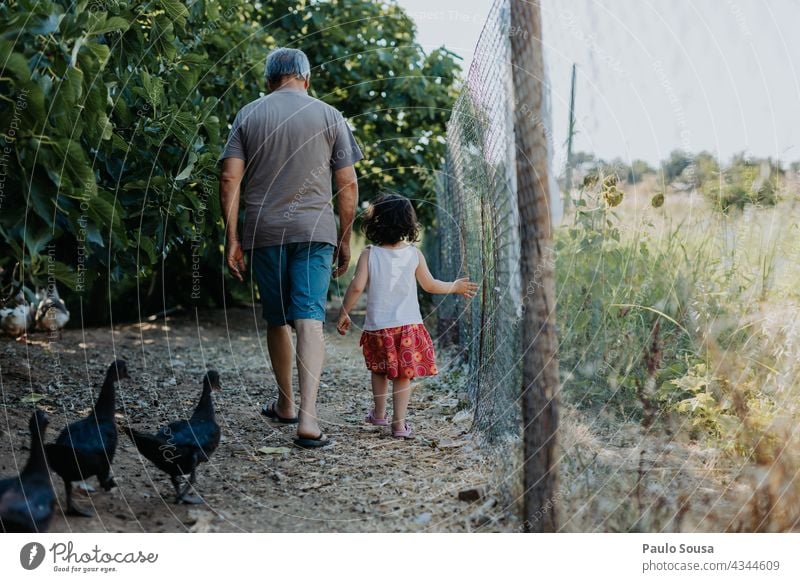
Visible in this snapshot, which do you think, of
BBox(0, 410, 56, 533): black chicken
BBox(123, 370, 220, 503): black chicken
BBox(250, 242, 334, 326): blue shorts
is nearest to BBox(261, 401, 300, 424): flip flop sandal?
BBox(250, 242, 334, 326): blue shorts

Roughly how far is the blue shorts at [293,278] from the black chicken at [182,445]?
83 cm

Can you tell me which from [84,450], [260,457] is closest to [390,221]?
[260,457]

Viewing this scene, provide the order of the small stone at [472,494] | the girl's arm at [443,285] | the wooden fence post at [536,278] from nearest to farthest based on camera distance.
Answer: the wooden fence post at [536,278] → the small stone at [472,494] → the girl's arm at [443,285]

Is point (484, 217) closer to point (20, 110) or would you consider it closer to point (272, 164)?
point (272, 164)

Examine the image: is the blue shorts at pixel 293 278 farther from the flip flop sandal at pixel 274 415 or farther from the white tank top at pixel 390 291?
the flip flop sandal at pixel 274 415

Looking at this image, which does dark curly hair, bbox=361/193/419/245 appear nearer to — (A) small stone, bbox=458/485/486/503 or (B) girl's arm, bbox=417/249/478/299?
(B) girl's arm, bbox=417/249/478/299

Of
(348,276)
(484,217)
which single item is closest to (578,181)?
(484,217)

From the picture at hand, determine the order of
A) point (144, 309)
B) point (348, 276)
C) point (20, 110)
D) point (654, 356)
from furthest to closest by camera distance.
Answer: point (348, 276) < point (144, 309) < point (654, 356) < point (20, 110)

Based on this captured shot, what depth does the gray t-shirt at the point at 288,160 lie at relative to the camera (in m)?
4.16

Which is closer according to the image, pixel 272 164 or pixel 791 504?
pixel 791 504

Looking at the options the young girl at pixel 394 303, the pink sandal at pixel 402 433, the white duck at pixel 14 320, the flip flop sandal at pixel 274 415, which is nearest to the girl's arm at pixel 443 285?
the young girl at pixel 394 303

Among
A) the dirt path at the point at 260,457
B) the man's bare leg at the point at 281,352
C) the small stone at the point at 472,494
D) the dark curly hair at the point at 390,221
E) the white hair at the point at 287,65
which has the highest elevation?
the white hair at the point at 287,65

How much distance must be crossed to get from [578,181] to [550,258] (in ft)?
5.32
